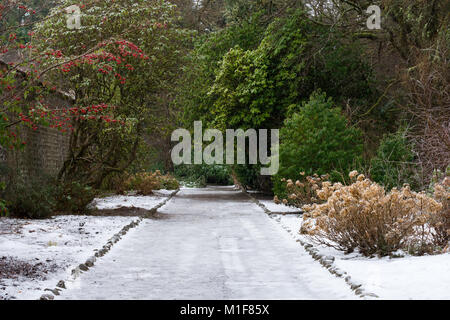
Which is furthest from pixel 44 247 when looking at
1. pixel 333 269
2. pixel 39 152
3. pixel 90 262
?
pixel 39 152

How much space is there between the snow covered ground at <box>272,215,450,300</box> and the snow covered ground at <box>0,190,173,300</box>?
3492 mm

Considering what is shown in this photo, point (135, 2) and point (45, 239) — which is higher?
point (135, 2)

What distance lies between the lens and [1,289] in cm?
629

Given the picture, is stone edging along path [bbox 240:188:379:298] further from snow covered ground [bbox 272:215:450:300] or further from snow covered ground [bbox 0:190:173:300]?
snow covered ground [bbox 0:190:173:300]

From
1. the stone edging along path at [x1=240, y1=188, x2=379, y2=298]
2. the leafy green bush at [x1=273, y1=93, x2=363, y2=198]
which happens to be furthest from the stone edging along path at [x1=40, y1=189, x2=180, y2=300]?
the leafy green bush at [x1=273, y1=93, x2=363, y2=198]

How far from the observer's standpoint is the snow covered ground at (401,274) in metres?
5.98

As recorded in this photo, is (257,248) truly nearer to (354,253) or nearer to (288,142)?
(354,253)

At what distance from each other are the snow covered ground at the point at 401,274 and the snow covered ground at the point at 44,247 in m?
3.49

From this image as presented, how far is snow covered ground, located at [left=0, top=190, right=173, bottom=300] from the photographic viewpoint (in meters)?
6.72

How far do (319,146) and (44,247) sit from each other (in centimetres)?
883

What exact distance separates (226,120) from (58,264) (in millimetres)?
14389

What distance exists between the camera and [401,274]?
6941 millimetres

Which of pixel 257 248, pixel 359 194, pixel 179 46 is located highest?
pixel 179 46
